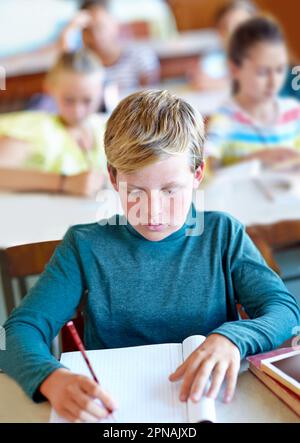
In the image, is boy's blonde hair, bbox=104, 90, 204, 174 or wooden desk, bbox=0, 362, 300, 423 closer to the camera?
wooden desk, bbox=0, 362, 300, 423

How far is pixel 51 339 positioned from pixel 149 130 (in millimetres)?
403

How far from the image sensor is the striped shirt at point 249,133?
2.32 metres

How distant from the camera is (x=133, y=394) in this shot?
3.18 feet

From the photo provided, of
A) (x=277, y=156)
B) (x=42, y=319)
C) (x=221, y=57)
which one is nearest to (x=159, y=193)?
(x=42, y=319)

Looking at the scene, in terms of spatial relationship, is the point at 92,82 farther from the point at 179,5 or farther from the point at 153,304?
the point at 179,5

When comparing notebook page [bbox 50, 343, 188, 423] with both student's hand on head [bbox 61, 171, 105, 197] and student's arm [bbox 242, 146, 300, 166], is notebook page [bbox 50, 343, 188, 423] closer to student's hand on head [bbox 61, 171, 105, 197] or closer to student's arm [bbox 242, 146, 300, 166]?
student's hand on head [bbox 61, 171, 105, 197]

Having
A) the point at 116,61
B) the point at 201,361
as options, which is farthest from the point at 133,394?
the point at 116,61

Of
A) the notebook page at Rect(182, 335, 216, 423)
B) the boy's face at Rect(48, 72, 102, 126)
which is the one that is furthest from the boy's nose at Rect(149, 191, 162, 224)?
the boy's face at Rect(48, 72, 102, 126)

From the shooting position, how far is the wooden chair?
4.13 ft

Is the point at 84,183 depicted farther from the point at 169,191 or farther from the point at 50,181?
the point at 169,191

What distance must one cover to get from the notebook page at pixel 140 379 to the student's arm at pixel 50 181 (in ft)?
3.39

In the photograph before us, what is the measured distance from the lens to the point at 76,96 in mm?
2412

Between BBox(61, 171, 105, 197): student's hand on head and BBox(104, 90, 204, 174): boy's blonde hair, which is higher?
BBox(104, 90, 204, 174): boy's blonde hair

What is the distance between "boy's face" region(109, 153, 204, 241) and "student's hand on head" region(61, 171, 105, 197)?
91 centimetres
